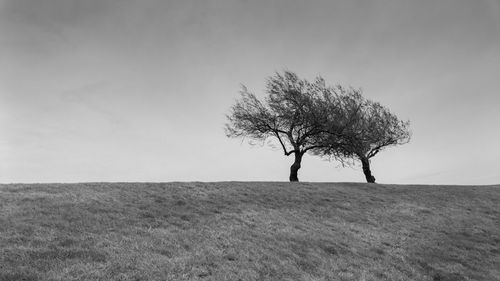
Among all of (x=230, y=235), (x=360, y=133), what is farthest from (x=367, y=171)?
(x=230, y=235)

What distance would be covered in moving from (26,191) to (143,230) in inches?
471

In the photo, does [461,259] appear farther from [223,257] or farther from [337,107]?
[337,107]

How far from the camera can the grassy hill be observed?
1566 cm

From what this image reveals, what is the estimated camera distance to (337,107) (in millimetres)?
53688

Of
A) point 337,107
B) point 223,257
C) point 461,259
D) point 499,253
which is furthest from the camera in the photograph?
point 337,107

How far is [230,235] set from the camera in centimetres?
2167

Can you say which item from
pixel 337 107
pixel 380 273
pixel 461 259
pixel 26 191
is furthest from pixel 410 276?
pixel 337 107

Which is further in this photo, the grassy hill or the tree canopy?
the tree canopy

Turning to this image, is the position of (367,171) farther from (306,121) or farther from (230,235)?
(230,235)

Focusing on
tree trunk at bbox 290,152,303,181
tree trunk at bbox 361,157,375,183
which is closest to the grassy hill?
tree trunk at bbox 290,152,303,181

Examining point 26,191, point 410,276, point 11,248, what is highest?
point 26,191

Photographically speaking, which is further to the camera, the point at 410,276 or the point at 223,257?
the point at 410,276

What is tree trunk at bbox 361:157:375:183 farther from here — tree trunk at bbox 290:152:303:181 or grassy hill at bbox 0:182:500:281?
grassy hill at bbox 0:182:500:281

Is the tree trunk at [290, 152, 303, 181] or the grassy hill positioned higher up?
the tree trunk at [290, 152, 303, 181]
